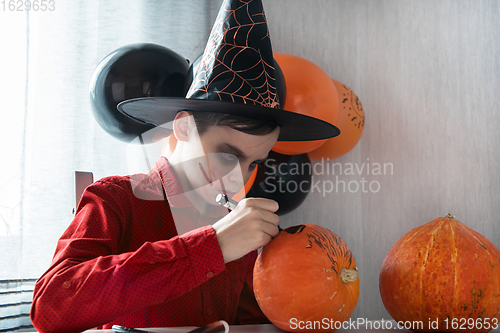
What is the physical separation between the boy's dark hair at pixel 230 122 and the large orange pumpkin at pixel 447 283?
45cm

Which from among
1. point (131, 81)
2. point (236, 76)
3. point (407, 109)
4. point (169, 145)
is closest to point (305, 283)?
point (236, 76)

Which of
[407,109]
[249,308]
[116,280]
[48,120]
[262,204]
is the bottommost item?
[249,308]

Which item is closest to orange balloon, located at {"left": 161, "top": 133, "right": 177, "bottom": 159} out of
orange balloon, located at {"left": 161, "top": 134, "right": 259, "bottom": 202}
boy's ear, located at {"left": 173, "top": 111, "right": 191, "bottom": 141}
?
orange balloon, located at {"left": 161, "top": 134, "right": 259, "bottom": 202}

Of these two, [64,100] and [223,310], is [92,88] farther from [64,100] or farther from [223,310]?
[223,310]

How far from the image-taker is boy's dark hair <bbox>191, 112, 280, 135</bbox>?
0.85 metres

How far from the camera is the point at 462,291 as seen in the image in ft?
2.02

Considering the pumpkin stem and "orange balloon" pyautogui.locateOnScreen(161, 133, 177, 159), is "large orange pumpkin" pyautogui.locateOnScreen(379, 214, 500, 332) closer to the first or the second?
the pumpkin stem

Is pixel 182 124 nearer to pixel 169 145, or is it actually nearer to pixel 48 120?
pixel 169 145

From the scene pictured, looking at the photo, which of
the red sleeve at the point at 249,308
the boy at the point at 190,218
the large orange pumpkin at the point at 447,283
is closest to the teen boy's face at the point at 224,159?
the boy at the point at 190,218

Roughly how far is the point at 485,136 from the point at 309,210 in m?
0.86

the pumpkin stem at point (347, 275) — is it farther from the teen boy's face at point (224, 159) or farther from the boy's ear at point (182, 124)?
the boy's ear at point (182, 124)

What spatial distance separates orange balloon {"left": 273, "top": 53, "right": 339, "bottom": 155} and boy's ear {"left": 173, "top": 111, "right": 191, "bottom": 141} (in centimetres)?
39

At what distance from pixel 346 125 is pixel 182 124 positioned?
70 cm

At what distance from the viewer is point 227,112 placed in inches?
33.1
